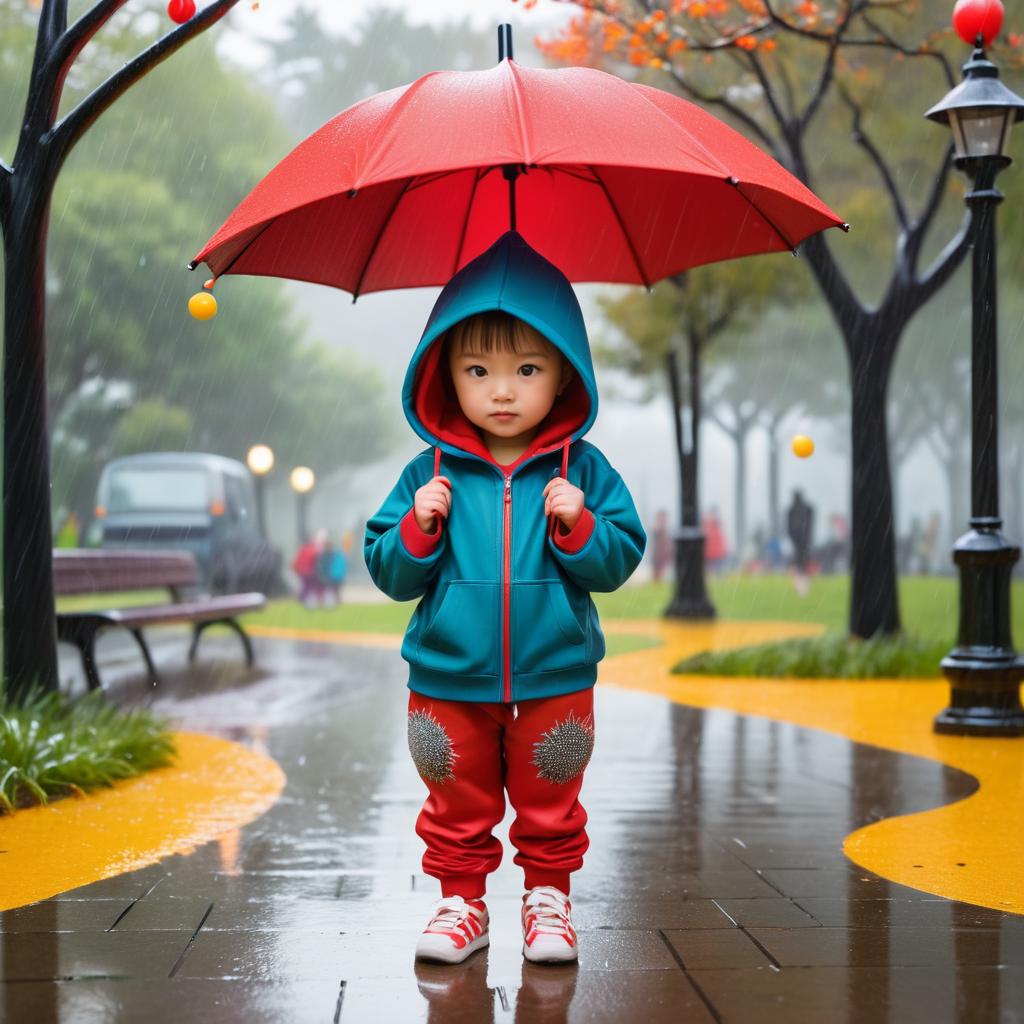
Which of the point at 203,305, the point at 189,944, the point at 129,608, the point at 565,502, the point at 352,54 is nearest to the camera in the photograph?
the point at 565,502

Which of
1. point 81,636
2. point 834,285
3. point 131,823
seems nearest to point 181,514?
point 834,285

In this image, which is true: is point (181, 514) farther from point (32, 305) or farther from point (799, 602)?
point (32, 305)

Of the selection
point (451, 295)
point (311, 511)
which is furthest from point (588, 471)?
point (311, 511)

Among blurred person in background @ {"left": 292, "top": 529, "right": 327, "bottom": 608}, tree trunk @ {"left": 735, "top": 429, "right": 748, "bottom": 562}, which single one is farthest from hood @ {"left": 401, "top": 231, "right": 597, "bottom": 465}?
tree trunk @ {"left": 735, "top": 429, "right": 748, "bottom": 562}

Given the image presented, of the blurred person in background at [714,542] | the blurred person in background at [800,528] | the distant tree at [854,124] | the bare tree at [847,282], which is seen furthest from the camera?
the blurred person in background at [714,542]

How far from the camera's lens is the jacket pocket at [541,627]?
3562mm

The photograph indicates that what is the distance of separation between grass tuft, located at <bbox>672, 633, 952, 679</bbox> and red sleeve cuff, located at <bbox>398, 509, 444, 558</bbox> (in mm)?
7497

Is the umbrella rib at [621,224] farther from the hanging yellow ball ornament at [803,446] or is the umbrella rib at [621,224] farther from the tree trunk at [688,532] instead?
the tree trunk at [688,532]

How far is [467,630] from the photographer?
355cm

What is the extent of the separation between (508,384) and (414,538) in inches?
18.3

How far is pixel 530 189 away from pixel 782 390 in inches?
1409

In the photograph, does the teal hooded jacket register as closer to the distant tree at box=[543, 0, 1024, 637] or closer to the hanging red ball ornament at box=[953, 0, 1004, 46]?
the hanging red ball ornament at box=[953, 0, 1004, 46]

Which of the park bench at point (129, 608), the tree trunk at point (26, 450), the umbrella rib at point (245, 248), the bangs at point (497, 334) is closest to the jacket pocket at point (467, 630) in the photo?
the bangs at point (497, 334)

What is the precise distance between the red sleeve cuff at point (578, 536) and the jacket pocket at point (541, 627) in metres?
0.11
